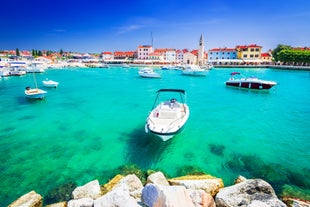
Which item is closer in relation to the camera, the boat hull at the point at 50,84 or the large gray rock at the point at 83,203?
the large gray rock at the point at 83,203

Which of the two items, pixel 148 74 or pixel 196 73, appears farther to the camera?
pixel 196 73

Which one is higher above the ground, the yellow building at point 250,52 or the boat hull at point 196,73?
the yellow building at point 250,52

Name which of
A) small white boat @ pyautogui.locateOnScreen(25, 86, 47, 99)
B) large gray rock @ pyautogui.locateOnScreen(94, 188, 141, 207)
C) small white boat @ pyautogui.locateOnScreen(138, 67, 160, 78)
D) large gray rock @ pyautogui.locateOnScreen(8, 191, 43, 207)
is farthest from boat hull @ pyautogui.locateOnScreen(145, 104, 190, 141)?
small white boat @ pyautogui.locateOnScreen(138, 67, 160, 78)

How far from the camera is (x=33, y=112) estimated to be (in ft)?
65.9

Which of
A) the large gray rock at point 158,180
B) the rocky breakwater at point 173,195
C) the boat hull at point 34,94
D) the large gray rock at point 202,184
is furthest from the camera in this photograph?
the boat hull at point 34,94

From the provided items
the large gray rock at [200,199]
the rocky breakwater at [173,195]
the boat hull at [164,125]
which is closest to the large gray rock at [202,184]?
the rocky breakwater at [173,195]

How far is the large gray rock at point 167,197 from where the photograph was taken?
15.2ft

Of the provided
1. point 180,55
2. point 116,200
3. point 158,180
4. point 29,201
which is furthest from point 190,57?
point 116,200

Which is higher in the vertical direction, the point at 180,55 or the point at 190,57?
the point at 180,55

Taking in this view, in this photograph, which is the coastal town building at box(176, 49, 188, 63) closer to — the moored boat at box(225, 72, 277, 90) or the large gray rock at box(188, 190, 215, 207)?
the moored boat at box(225, 72, 277, 90)

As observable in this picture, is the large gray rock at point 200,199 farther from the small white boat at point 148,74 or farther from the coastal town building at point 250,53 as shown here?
the coastal town building at point 250,53

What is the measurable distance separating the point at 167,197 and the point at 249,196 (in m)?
3.02

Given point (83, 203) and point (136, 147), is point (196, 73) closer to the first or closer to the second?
point (136, 147)

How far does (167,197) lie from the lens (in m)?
4.68
